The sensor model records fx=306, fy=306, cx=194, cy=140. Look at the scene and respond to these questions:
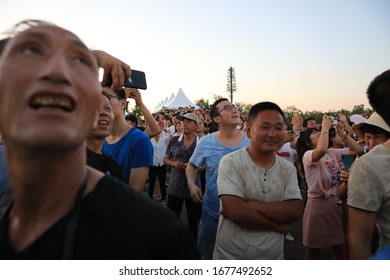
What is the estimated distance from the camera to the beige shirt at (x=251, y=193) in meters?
1.98

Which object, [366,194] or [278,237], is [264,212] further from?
[366,194]

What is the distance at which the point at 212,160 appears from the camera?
299 cm

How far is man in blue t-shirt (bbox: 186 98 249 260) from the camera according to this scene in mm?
2871

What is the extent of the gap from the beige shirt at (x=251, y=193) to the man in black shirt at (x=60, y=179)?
1.23 metres

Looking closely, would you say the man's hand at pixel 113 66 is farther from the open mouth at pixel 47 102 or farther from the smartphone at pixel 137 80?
the open mouth at pixel 47 102

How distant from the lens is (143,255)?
30.9 inches

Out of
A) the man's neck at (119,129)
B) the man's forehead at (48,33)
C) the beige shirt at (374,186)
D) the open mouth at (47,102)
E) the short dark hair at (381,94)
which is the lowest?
the beige shirt at (374,186)

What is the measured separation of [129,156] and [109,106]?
44 cm

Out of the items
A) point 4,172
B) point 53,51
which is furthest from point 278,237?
point 53,51

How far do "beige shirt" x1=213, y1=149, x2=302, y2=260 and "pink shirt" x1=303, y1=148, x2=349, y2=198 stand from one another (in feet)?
4.51

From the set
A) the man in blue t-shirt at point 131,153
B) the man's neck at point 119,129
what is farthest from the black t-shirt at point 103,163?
the man's neck at point 119,129

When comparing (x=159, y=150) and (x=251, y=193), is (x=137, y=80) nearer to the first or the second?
(x=251, y=193)

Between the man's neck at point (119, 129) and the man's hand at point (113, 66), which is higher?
the man's hand at point (113, 66)

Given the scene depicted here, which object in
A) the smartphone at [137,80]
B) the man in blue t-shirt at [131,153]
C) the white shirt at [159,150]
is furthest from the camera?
the white shirt at [159,150]
